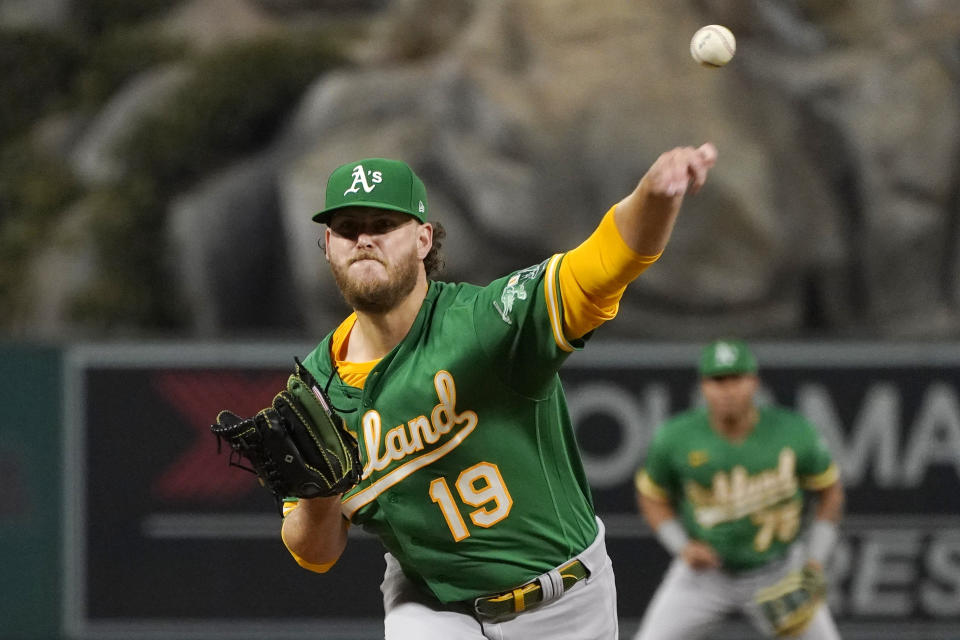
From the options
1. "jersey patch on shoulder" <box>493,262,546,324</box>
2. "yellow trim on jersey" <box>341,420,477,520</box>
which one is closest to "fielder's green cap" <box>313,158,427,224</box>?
"jersey patch on shoulder" <box>493,262,546,324</box>

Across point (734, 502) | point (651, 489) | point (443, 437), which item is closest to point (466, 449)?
point (443, 437)

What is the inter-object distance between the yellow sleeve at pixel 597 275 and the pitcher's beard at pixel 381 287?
0.43 metres

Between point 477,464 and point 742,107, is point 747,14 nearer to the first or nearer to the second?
point 742,107

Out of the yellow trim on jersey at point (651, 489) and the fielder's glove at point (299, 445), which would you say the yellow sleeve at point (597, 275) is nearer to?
the fielder's glove at point (299, 445)

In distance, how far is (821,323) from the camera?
1216 cm

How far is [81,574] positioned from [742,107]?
6.28 metres

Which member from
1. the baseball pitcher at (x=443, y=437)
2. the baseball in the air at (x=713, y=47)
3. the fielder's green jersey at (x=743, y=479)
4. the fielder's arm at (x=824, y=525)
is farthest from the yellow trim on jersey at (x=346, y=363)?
the fielder's arm at (x=824, y=525)

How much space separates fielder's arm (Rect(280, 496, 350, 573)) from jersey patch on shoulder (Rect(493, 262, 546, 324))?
615 millimetres

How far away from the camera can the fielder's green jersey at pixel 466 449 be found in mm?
3803

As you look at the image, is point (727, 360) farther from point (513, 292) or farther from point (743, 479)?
Result: point (513, 292)

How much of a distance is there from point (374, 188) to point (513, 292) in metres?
0.43

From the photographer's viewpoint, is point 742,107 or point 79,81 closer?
point 742,107

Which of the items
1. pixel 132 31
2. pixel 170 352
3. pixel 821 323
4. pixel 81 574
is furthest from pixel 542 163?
pixel 132 31

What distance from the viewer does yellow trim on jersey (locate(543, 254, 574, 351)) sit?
3.61 metres
